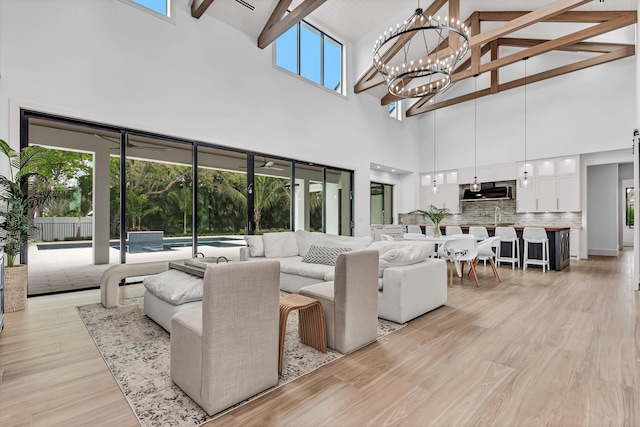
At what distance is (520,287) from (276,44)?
21.6 ft

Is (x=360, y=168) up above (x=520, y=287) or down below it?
above

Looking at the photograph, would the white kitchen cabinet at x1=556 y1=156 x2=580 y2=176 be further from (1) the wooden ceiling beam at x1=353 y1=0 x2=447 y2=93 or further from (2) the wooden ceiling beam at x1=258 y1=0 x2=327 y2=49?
(2) the wooden ceiling beam at x1=258 y1=0 x2=327 y2=49

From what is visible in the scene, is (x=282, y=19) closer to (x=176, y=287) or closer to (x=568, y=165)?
(x=176, y=287)

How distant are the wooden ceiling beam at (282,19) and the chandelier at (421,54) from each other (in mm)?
1394

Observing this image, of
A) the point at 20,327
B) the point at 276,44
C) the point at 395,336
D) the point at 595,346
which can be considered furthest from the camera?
the point at 276,44

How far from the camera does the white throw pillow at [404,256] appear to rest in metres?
3.27

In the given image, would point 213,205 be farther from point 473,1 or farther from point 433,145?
point 433,145

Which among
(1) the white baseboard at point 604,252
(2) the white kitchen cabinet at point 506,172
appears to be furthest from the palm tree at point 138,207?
(1) the white baseboard at point 604,252

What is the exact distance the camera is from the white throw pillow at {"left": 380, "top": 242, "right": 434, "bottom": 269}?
3.27 meters

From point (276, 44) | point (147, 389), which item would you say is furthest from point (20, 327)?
point (276, 44)

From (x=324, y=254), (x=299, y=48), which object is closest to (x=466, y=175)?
(x=299, y=48)

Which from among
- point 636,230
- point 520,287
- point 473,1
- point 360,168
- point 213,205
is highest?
point 473,1

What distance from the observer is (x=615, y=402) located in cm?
181

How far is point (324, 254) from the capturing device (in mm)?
4492
